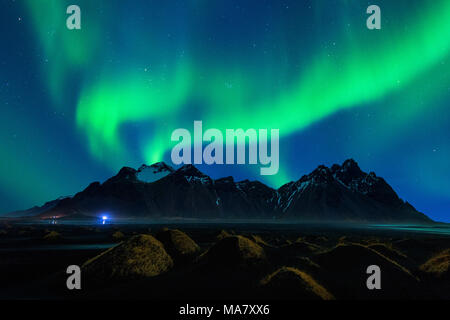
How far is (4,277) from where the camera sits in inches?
896

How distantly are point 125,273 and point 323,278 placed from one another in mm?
14433

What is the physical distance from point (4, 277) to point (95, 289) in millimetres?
9777

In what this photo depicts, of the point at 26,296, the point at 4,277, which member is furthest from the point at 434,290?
the point at 4,277

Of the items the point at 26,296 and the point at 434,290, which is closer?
the point at 26,296

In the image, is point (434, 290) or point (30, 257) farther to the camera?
point (30, 257)

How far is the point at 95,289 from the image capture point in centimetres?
1880

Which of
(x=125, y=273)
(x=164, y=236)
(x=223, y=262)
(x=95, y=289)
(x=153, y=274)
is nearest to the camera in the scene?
(x=95, y=289)

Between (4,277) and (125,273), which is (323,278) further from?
(4,277)
